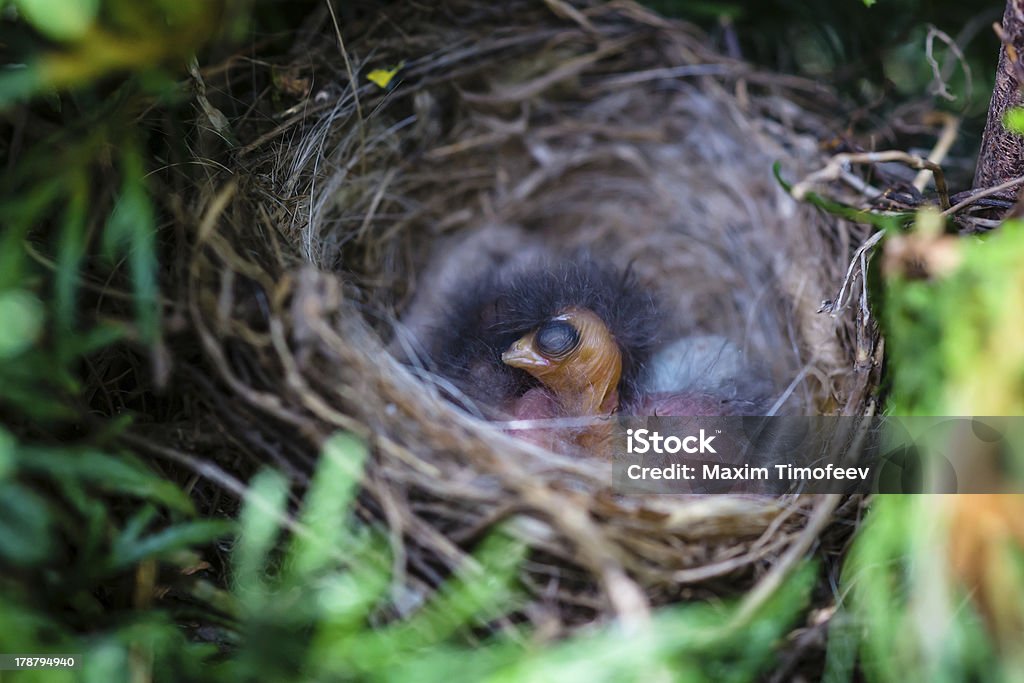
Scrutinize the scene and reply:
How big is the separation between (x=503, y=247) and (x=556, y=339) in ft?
1.57

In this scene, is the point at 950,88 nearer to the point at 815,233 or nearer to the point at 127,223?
the point at 815,233

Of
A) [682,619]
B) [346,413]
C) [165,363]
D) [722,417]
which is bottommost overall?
[722,417]

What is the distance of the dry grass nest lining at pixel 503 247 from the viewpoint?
96cm

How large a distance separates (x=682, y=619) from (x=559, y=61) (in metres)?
1.37

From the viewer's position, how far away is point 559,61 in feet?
5.94

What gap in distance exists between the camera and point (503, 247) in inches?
77.6

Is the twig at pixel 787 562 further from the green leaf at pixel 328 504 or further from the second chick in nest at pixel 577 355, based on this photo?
the second chick in nest at pixel 577 355

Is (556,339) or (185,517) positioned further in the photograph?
(556,339)

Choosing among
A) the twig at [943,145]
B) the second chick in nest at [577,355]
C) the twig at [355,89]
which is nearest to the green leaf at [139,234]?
the twig at [355,89]

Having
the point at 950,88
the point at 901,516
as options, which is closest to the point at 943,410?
the point at 901,516

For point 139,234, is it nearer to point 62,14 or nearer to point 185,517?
point 62,14

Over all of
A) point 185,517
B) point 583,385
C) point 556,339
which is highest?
point 185,517

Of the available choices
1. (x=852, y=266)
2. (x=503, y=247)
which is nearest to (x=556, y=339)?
(x=503, y=247)

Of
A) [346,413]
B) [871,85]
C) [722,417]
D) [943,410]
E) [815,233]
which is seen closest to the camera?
[943,410]
